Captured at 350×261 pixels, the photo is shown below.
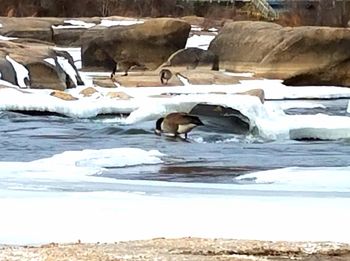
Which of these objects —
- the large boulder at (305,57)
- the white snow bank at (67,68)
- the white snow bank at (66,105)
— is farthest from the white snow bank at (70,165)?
the large boulder at (305,57)

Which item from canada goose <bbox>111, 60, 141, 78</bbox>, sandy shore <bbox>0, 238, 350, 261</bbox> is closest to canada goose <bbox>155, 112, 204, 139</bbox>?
sandy shore <bbox>0, 238, 350, 261</bbox>

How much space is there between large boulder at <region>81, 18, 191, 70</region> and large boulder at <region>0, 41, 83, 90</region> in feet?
17.3

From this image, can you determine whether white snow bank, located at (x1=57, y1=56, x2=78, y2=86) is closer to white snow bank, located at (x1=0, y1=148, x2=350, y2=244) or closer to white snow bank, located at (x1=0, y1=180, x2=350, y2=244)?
white snow bank, located at (x1=0, y1=148, x2=350, y2=244)

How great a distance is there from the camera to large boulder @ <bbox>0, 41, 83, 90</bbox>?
22359mm

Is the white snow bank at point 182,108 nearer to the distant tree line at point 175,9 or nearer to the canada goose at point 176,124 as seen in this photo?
the canada goose at point 176,124

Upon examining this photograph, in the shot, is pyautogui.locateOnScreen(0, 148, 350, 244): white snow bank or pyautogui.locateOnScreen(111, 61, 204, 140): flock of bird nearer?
pyautogui.locateOnScreen(0, 148, 350, 244): white snow bank

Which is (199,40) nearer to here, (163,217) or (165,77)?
(165,77)

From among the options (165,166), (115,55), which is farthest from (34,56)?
(165,166)

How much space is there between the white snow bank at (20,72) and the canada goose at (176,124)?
7430 millimetres

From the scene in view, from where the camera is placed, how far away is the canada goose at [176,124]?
49.5ft

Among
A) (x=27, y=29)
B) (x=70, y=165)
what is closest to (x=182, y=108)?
(x=70, y=165)

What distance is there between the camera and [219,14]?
45.2 m

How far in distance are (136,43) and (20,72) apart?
804 cm

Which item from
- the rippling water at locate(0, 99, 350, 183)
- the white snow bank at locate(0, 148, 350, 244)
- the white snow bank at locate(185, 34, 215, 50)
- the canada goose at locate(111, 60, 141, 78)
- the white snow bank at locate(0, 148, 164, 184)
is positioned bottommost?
the white snow bank at locate(185, 34, 215, 50)
